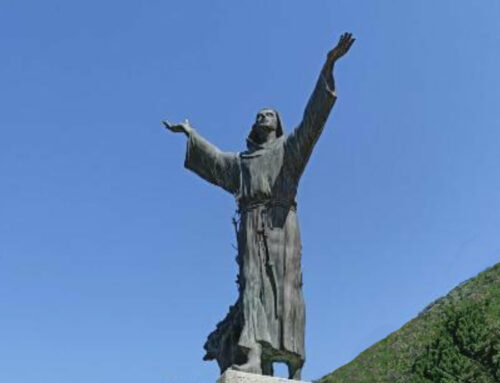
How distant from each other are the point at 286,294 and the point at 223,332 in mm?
781

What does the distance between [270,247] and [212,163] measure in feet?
4.48

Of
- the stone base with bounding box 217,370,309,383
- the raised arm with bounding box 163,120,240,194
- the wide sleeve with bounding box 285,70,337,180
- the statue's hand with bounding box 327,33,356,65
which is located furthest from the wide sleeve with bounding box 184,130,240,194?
the stone base with bounding box 217,370,309,383

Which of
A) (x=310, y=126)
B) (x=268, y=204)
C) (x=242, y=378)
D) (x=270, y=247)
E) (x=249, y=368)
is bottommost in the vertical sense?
(x=242, y=378)

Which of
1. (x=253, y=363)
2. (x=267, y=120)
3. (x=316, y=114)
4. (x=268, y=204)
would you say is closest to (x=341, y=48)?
(x=316, y=114)

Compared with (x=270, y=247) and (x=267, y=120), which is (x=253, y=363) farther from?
(x=267, y=120)

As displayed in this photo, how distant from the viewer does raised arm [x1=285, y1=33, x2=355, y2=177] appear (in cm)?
817

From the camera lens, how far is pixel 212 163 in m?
9.14

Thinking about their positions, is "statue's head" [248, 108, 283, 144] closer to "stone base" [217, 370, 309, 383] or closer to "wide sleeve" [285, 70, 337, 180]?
"wide sleeve" [285, 70, 337, 180]

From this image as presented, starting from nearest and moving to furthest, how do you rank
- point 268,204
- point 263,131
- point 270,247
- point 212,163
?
point 270,247, point 268,204, point 263,131, point 212,163

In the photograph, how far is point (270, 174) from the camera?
858 cm

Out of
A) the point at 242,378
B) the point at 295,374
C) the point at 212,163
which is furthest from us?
the point at 212,163

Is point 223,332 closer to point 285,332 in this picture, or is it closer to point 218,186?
point 285,332

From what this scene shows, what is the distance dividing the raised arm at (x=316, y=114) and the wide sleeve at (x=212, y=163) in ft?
2.25

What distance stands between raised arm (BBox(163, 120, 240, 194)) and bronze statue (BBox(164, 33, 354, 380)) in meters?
0.02
